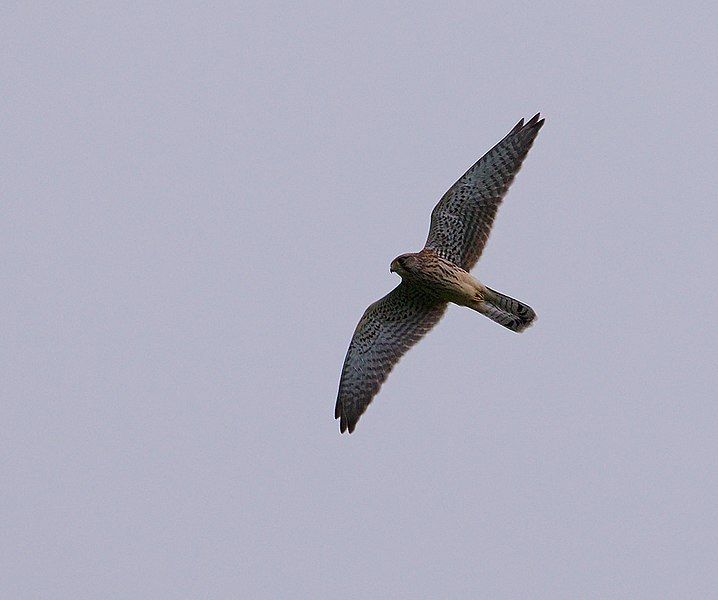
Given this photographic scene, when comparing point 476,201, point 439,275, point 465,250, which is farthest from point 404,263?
point 476,201

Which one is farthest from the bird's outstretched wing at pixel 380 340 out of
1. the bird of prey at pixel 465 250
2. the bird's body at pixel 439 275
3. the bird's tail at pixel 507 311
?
the bird's tail at pixel 507 311

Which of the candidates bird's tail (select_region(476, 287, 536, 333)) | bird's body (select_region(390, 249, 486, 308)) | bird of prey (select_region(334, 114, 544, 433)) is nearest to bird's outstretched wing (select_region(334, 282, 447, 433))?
bird of prey (select_region(334, 114, 544, 433))

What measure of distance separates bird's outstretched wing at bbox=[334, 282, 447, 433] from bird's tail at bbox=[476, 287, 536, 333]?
0.80 meters

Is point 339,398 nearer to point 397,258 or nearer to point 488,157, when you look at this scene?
point 397,258

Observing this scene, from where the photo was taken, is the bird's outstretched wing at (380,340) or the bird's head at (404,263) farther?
the bird's outstretched wing at (380,340)

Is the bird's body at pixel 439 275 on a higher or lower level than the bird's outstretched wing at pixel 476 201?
lower

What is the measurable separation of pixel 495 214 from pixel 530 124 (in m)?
1.10

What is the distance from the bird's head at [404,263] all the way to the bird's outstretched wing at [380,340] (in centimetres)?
65

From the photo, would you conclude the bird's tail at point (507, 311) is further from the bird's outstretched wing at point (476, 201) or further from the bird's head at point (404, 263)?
the bird's head at point (404, 263)

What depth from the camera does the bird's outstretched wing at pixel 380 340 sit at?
650 inches

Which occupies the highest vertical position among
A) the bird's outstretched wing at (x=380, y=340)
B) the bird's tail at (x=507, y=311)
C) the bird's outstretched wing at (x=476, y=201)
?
the bird's outstretched wing at (x=476, y=201)

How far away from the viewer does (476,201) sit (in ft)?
51.8

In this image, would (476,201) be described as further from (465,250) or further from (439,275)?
(439,275)

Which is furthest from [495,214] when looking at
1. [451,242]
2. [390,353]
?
[390,353]
